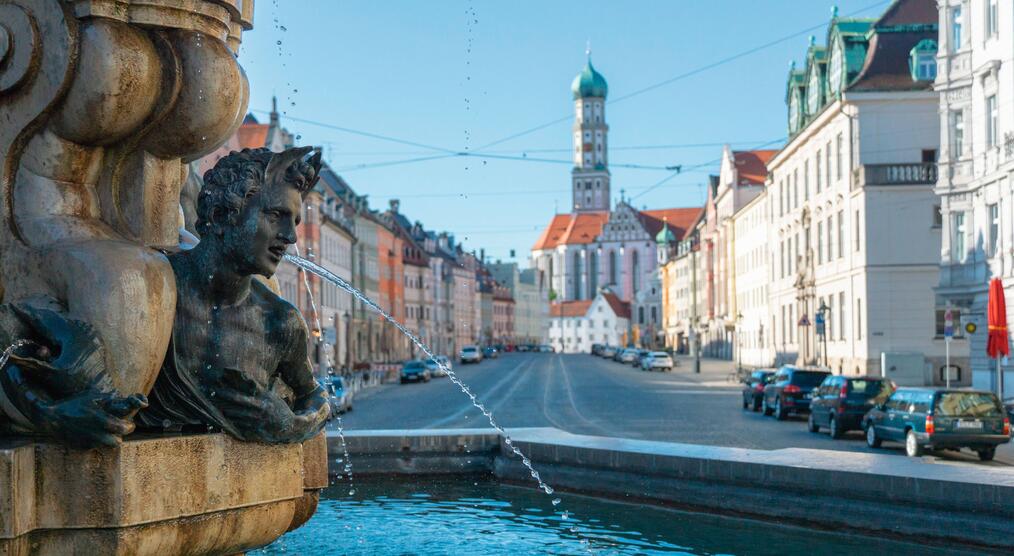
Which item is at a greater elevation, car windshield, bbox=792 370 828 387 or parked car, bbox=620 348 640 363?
car windshield, bbox=792 370 828 387

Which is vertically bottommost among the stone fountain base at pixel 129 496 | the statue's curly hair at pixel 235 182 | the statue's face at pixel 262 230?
the stone fountain base at pixel 129 496

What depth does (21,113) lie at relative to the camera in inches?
221

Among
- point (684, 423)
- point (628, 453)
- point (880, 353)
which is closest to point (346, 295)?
point (880, 353)

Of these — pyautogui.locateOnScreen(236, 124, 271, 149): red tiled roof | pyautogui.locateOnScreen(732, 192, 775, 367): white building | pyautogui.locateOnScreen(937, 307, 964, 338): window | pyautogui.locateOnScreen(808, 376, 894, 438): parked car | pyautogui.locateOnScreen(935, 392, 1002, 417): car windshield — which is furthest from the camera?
pyautogui.locateOnScreen(732, 192, 775, 367): white building

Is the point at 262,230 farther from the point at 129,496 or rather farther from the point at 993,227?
the point at 993,227

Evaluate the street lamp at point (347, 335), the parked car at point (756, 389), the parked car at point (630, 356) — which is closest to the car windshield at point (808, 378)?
the parked car at point (756, 389)

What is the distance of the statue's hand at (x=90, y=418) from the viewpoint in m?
4.91

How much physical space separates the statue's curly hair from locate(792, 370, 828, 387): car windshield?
30.3 m

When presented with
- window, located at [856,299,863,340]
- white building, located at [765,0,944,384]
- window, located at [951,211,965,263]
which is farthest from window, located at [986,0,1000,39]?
window, located at [856,299,863,340]

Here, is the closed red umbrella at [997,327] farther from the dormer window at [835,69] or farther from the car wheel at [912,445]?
the dormer window at [835,69]

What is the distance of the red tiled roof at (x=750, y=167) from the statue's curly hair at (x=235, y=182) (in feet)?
327

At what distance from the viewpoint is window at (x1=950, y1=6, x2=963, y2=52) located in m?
42.2

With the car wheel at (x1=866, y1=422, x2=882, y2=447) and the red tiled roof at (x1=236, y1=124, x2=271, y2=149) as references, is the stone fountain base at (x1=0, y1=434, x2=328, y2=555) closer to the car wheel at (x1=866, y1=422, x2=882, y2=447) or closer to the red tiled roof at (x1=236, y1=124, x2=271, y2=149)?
the car wheel at (x1=866, y1=422, x2=882, y2=447)

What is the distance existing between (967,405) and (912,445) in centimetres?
119
